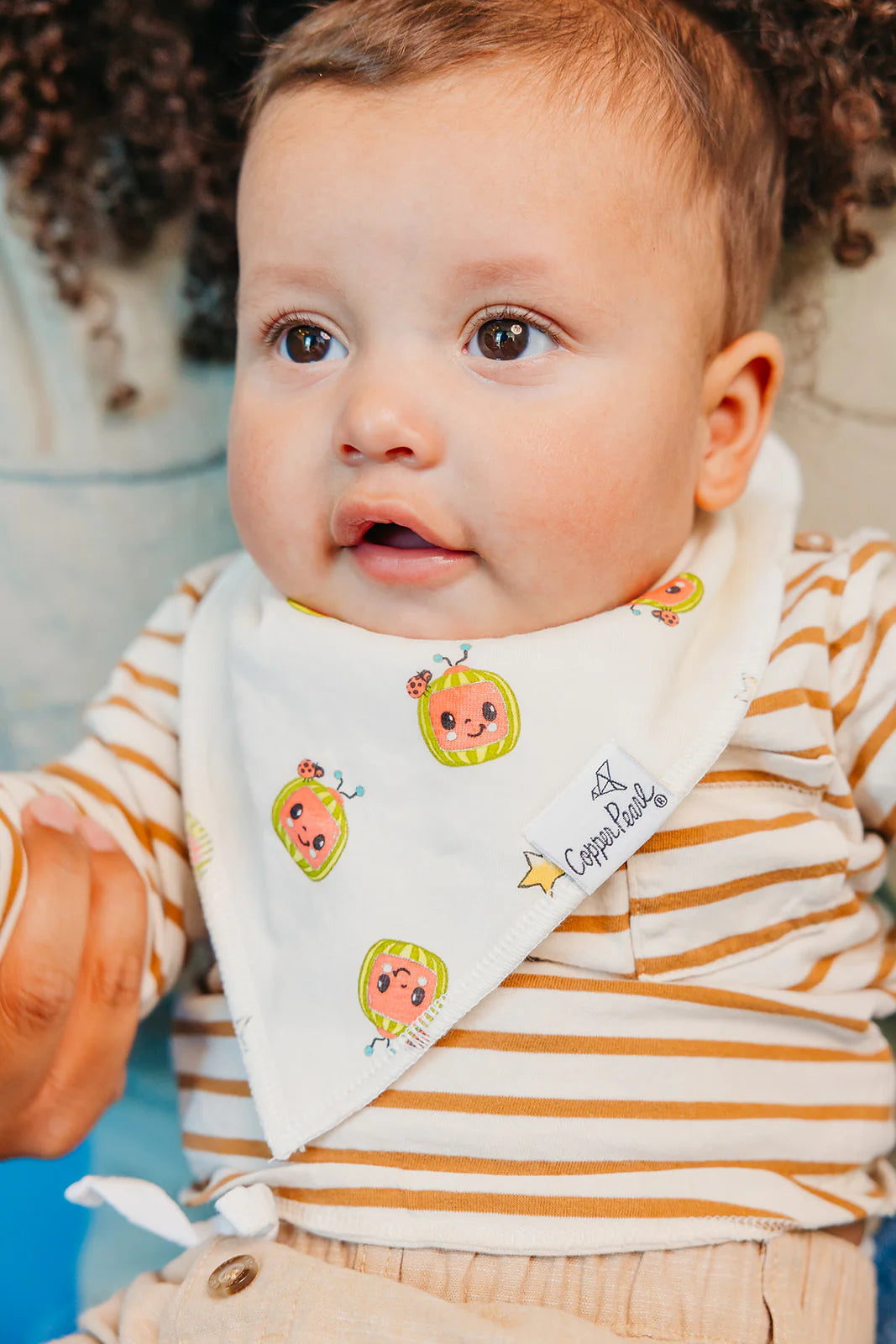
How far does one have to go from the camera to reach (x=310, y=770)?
41.2 inches

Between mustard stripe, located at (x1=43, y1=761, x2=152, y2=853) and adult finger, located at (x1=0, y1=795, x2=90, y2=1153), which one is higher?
mustard stripe, located at (x1=43, y1=761, x2=152, y2=853)

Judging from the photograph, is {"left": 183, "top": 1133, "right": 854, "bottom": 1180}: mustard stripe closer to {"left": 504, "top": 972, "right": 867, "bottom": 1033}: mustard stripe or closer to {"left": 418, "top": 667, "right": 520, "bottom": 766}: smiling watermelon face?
{"left": 504, "top": 972, "right": 867, "bottom": 1033}: mustard stripe

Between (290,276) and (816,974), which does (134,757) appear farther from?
(816,974)

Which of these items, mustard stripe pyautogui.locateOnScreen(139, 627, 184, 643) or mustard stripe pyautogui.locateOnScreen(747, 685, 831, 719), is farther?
mustard stripe pyautogui.locateOnScreen(139, 627, 184, 643)

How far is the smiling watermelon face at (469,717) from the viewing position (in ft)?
3.22

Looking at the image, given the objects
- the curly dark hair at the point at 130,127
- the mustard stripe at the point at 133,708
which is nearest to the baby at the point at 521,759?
the mustard stripe at the point at 133,708

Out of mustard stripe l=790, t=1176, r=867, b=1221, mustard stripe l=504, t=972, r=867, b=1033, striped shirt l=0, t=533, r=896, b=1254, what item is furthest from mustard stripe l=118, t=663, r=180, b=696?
mustard stripe l=790, t=1176, r=867, b=1221

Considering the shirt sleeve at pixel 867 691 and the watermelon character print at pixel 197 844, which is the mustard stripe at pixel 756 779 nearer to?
the shirt sleeve at pixel 867 691

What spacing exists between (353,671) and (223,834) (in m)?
0.22

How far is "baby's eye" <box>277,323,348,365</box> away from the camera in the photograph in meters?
1.01

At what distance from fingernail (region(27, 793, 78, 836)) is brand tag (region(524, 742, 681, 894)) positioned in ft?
1.28

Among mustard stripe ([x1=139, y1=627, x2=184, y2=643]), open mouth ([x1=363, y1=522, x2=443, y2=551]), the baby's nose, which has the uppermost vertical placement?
the baby's nose

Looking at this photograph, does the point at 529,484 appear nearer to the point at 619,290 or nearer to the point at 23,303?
the point at 619,290

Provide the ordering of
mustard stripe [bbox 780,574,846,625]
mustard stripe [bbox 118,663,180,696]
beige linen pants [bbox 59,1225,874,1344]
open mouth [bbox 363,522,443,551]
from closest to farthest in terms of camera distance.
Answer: beige linen pants [bbox 59,1225,874,1344]
open mouth [bbox 363,522,443,551]
mustard stripe [bbox 780,574,846,625]
mustard stripe [bbox 118,663,180,696]
